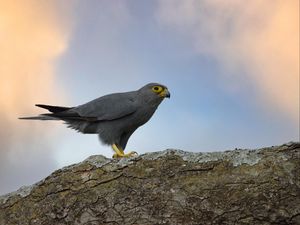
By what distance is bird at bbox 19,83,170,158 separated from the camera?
25.4 feet

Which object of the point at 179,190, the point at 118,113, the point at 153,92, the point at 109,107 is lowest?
the point at 179,190

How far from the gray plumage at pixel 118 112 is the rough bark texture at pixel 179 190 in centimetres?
300

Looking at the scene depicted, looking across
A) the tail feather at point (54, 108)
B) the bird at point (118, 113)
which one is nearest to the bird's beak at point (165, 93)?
the bird at point (118, 113)

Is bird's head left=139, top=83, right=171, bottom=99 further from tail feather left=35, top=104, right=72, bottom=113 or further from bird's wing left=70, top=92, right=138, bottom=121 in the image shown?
tail feather left=35, top=104, right=72, bottom=113

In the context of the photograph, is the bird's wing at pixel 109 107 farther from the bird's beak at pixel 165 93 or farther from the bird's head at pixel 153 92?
the bird's beak at pixel 165 93

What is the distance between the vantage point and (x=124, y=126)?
778cm

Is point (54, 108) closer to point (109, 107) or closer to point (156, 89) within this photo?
point (109, 107)

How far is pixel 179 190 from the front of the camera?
4.28 metres

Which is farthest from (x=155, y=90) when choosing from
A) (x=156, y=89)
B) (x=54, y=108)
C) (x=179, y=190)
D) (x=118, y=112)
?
(x=179, y=190)

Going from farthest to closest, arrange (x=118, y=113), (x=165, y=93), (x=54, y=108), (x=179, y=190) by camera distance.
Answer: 1. (x=54, y=108)
2. (x=165, y=93)
3. (x=118, y=113)
4. (x=179, y=190)

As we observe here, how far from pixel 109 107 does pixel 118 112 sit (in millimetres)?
217

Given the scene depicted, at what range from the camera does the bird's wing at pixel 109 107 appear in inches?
305

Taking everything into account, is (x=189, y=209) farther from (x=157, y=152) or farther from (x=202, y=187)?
(x=157, y=152)

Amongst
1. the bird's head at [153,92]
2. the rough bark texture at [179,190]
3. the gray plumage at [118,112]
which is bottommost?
the rough bark texture at [179,190]
